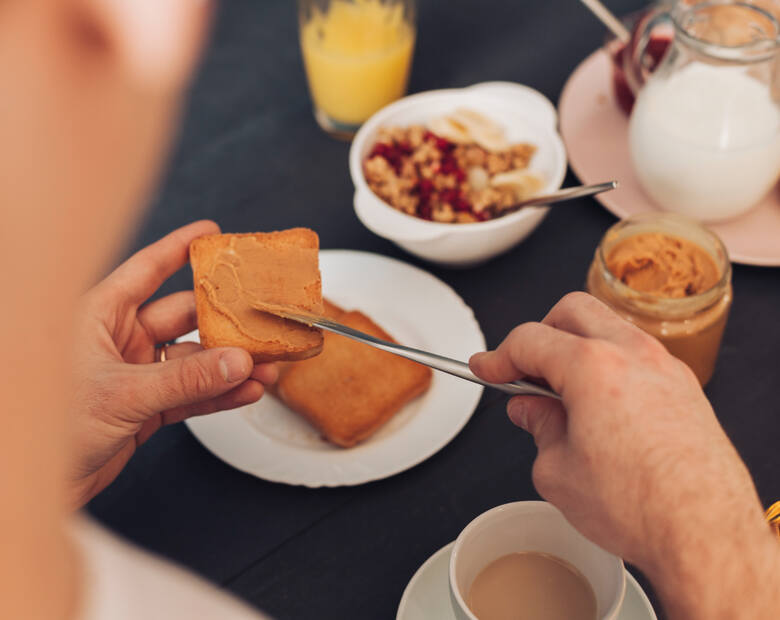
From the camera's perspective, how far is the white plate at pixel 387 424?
3.27ft

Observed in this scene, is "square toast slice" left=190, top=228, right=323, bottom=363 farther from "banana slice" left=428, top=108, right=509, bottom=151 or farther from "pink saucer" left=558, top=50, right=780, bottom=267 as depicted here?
"pink saucer" left=558, top=50, right=780, bottom=267

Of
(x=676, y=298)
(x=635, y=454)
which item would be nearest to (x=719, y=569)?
(x=635, y=454)

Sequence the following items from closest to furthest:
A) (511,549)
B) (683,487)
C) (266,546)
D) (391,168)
A: (683,487) → (511,549) → (266,546) → (391,168)

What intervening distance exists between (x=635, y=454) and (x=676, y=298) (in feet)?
1.26

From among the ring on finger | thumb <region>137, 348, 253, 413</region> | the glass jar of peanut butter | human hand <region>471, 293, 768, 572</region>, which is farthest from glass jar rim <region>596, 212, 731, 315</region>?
the ring on finger

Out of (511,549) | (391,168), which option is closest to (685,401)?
(511,549)

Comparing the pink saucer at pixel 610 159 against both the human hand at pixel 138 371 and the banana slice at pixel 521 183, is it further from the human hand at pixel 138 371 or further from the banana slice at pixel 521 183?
the human hand at pixel 138 371

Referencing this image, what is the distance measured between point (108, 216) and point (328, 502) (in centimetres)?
77

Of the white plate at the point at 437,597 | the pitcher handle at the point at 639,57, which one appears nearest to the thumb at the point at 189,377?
the white plate at the point at 437,597

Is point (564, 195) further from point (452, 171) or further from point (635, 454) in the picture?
point (635, 454)

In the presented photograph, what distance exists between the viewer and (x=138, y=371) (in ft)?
2.87

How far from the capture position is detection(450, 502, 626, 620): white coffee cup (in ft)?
2.33

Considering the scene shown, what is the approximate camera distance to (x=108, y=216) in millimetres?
283

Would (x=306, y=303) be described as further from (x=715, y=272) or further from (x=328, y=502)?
(x=715, y=272)
